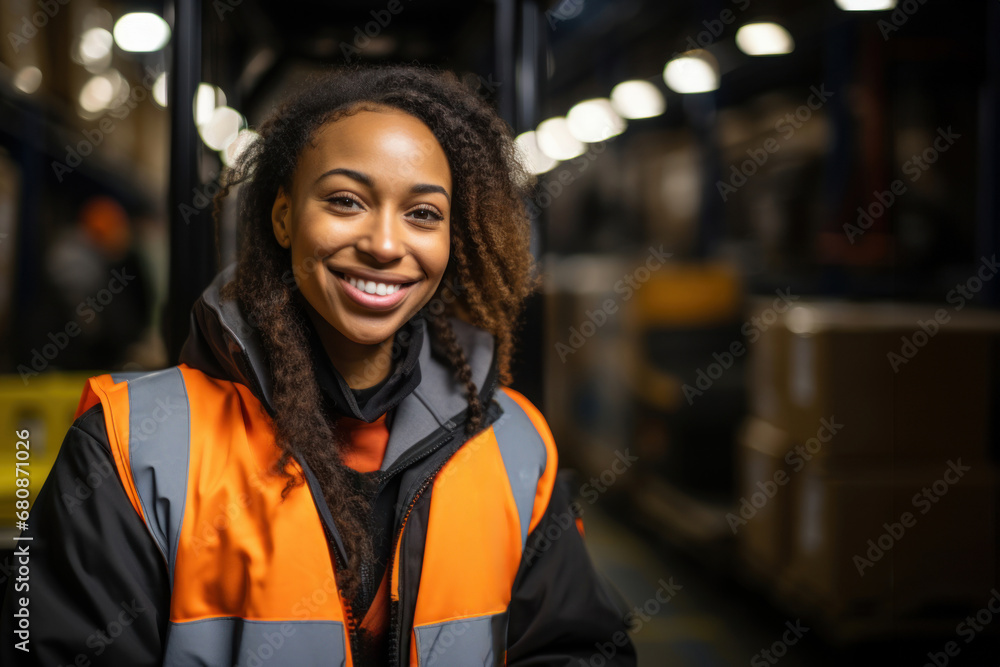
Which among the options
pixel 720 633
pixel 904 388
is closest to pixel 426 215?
pixel 904 388

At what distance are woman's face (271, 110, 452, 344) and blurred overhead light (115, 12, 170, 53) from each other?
2.59 ft

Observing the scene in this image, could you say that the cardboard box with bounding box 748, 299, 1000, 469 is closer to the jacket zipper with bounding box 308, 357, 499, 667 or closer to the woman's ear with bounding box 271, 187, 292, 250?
the jacket zipper with bounding box 308, 357, 499, 667

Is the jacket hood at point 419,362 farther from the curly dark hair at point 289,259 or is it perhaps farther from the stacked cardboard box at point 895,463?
the stacked cardboard box at point 895,463

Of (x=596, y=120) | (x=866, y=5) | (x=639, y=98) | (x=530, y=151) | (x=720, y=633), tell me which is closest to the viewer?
(x=530, y=151)

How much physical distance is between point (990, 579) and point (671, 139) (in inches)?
260

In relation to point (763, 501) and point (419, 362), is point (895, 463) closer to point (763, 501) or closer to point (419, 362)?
point (763, 501)

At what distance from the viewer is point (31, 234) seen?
3.38 m

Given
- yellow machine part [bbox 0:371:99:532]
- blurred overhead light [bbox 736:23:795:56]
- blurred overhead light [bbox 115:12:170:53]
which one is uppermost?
blurred overhead light [bbox 736:23:795:56]

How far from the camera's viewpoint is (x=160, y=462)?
126 cm

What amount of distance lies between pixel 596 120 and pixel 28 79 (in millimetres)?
7129

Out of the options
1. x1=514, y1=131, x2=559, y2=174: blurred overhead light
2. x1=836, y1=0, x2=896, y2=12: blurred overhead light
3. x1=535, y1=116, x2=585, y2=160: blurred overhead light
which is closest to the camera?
x1=514, y1=131, x2=559, y2=174: blurred overhead light

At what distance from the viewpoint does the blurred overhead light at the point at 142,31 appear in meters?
1.80

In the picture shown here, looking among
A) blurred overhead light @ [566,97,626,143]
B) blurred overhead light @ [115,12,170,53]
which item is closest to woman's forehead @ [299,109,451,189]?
blurred overhead light @ [115,12,170,53]

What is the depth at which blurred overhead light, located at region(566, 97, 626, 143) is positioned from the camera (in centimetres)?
877
